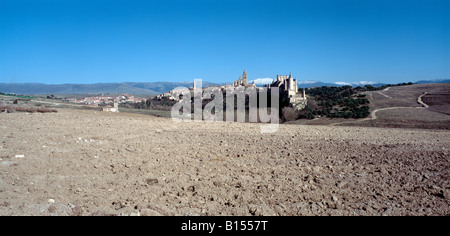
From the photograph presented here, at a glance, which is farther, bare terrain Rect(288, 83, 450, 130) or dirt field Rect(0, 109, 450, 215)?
bare terrain Rect(288, 83, 450, 130)

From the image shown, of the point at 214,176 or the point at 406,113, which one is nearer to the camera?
the point at 214,176

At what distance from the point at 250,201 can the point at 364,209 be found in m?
1.71

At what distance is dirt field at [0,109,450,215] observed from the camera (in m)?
4.00

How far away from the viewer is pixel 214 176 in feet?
17.5

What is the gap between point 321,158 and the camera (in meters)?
6.73

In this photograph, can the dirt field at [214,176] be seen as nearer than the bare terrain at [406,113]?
Yes

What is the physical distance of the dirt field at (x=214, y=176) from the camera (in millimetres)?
4000

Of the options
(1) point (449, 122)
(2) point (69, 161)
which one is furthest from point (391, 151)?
(1) point (449, 122)

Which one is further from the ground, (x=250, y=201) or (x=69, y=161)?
(x=69, y=161)

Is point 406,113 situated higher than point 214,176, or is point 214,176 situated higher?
point 406,113

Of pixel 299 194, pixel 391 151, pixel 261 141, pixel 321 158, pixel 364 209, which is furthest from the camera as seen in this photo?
pixel 261 141
